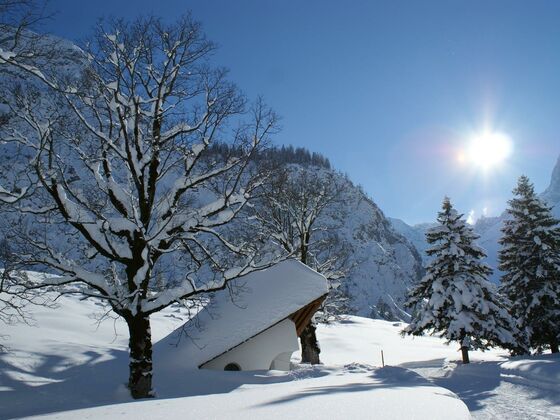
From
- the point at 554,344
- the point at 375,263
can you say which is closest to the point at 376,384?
the point at 554,344

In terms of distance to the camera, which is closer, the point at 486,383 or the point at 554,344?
the point at 486,383

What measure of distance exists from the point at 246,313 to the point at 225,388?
175 inches

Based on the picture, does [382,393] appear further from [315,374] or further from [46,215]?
[46,215]

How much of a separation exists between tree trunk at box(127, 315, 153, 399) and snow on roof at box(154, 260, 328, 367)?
2956 millimetres

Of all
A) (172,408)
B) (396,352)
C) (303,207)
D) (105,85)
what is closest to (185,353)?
(172,408)

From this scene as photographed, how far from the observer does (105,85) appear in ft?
32.0

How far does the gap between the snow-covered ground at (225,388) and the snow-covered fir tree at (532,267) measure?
5.62 m

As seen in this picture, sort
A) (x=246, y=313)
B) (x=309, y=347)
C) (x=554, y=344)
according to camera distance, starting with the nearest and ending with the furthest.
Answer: (x=246, y=313) → (x=309, y=347) → (x=554, y=344)

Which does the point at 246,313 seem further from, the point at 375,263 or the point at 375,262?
the point at 375,262

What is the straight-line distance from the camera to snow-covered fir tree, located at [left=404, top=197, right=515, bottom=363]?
2261 cm

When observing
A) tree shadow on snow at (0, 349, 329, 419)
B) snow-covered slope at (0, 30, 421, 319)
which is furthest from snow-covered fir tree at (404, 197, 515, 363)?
snow-covered slope at (0, 30, 421, 319)

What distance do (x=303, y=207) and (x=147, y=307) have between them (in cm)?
1308

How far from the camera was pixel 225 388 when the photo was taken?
1003 centimetres

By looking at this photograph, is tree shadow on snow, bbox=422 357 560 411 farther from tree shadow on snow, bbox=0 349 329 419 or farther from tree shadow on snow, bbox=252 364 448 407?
tree shadow on snow, bbox=0 349 329 419
